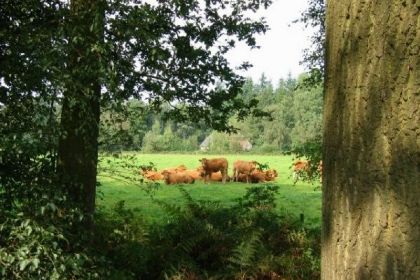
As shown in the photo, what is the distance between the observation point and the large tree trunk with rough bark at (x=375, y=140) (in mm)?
1934

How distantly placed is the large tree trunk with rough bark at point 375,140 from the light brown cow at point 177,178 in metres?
21.4

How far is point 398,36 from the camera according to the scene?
1.95 m

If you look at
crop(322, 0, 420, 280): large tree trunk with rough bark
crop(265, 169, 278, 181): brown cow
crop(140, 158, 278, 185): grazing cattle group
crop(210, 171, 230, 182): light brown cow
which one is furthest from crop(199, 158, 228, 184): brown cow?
crop(322, 0, 420, 280): large tree trunk with rough bark

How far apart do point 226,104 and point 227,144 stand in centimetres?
7000

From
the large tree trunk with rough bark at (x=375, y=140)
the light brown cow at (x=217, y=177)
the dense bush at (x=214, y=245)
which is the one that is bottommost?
the light brown cow at (x=217, y=177)

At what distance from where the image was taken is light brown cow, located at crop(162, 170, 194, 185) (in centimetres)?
2346

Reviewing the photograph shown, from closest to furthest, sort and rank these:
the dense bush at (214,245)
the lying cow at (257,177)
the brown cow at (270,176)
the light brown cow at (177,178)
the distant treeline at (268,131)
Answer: the dense bush at (214,245), the light brown cow at (177,178), the lying cow at (257,177), the brown cow at (270,176), the distant treeline at (268,131)

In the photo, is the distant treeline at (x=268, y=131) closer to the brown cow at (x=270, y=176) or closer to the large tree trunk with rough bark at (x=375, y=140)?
the brown cow at (x=270, y=176)

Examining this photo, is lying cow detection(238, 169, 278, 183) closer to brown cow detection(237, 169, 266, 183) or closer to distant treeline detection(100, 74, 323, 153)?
brown cow detection(237, 169, 266, 183)

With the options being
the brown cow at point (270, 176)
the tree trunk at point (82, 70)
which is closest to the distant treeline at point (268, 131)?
the brown cow at point (270, 176)

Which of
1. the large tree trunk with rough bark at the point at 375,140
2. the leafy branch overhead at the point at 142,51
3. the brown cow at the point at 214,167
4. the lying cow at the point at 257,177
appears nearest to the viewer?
the large tree trunk with rough bark at the point at 375,140

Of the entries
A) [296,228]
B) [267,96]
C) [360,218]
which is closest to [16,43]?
[360,218]

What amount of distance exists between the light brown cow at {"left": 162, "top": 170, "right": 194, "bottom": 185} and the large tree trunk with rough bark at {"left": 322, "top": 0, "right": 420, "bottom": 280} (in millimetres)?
21358

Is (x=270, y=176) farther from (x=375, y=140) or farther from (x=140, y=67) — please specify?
(x=375, y=140)
